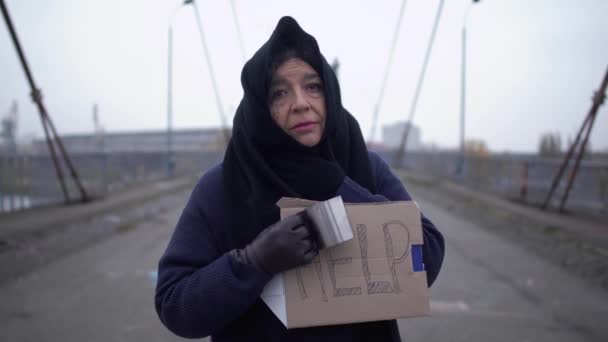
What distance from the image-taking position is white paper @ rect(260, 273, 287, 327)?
143cm

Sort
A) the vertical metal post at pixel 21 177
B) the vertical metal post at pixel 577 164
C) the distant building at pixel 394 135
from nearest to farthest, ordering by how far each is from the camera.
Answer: the vertical metal post at pixel 577 164 < the vertical metal post at pixel 21 177 < the distant building at pixel 394 135

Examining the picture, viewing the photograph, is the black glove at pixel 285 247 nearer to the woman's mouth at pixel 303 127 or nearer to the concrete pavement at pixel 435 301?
the woman's mouth at pixel 303 127

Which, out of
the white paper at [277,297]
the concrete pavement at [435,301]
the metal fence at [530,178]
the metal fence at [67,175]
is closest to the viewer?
the white paper at [277,297]

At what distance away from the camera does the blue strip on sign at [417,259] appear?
4.97 feet

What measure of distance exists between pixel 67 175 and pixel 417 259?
1152 cm

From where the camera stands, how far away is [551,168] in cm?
865

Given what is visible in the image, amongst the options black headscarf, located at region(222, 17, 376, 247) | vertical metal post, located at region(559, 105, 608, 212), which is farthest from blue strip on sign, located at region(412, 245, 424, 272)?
vertical metal post, located at region(559, 105, 608, 212)

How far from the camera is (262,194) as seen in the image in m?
1.50

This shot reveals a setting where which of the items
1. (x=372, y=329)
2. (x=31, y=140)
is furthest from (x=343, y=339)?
(x=31, y=140)

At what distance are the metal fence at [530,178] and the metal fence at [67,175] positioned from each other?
33.0 feet

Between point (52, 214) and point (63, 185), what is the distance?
2.99 ft

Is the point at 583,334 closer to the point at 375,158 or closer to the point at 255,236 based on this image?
the point at 375,158

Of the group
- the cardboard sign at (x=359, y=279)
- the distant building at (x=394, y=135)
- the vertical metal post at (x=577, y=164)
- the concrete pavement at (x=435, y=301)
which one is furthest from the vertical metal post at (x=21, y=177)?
the distant building at (x=394, y=135)

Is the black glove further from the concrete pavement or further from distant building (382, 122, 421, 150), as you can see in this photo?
distant building (382, 122, 421, 150)
